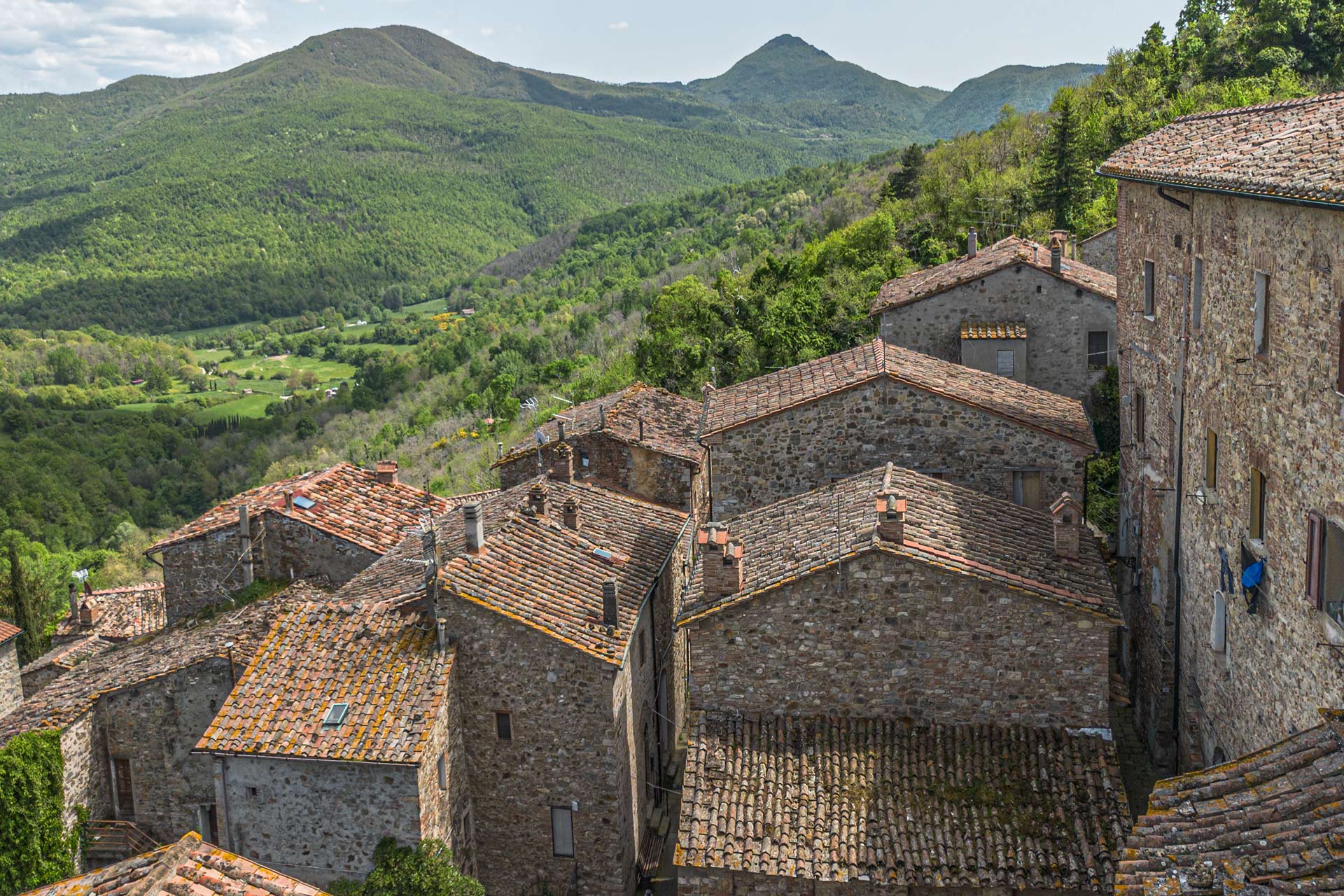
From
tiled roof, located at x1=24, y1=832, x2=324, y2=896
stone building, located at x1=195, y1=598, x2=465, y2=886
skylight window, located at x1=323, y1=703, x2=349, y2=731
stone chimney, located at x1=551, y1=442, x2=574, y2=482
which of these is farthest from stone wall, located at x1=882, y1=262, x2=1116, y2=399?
tiled roof, located at x1=24, y1=832, x2=324, y2=896

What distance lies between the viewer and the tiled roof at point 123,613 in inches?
1242

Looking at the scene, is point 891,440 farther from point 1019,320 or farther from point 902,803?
point 1019,320

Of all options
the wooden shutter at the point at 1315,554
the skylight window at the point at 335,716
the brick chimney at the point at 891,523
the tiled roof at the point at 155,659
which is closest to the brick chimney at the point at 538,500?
the tiled roof at the point at 155,659

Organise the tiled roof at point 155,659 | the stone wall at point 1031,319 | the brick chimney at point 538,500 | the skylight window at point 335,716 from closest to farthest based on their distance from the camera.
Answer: the skylight window at point 335,716 → the tiled roof at point 155,659 → the brick chimney at point 538,500 → the stone wall at point 1031,319

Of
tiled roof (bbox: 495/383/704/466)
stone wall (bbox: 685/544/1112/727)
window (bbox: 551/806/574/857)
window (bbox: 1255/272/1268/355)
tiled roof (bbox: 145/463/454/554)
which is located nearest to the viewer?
window (bbox: 1255/272/1268/355)

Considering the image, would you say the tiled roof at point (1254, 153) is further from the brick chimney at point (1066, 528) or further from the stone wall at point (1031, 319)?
the stone wall at point (1031, 319)

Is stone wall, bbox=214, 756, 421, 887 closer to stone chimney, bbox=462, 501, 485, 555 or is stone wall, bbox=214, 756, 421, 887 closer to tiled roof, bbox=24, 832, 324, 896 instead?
stone chimney, bbox=462, 501, 485, 555

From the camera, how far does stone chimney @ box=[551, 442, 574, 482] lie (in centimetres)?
2273

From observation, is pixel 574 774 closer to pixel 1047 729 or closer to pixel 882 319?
pixel 1047 729

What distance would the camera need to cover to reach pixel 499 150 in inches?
6516

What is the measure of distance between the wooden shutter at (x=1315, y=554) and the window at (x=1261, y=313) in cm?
223

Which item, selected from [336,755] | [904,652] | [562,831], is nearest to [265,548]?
[336,755]

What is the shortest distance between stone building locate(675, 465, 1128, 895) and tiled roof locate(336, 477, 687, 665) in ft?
6.92

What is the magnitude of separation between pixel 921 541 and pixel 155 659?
13312mm
